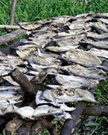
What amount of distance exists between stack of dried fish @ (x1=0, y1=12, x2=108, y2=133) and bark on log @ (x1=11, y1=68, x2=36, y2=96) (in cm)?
2

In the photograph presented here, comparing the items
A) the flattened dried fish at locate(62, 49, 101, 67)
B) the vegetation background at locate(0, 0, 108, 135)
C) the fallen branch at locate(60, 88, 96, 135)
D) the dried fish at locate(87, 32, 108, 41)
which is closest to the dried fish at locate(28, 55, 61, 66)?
the flattened dried fish at locate(62, 49, 101, 67)

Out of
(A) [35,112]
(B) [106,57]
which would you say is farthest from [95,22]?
(A) [35,112]

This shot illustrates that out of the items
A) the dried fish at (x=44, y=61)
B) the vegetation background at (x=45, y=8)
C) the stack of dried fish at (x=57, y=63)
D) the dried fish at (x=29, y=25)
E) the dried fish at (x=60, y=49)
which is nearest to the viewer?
the stack of dried fish at (x=57, y=63)

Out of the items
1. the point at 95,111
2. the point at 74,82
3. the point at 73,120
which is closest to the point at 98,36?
the point at 74,82

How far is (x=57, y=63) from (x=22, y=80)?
31.0 inches

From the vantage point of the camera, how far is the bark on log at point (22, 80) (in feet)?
3.63

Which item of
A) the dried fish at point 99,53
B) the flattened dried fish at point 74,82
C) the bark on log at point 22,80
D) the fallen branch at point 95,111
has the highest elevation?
the bark on log at point 22,80

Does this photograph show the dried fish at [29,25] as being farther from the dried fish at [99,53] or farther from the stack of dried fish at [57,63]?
the dried fish at [99,53]

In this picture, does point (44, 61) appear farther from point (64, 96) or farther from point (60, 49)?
point (64, 96)

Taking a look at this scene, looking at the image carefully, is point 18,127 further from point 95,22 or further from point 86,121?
point 95,22

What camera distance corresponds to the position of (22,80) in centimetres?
117

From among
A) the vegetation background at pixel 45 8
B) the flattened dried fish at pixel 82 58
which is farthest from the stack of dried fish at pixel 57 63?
the vegetation background at pixel 45 8

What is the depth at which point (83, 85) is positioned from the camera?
147 cm

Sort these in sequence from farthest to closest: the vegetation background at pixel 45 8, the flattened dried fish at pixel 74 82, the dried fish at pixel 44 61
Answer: the vegetation background at pixel 45 8 → the dried fish at pixel 44 61 → the flattened dried fish at pixel 74 82
